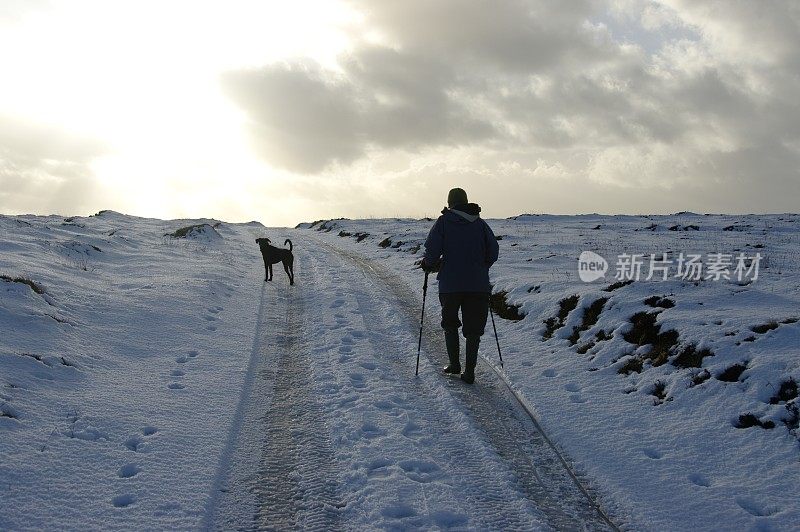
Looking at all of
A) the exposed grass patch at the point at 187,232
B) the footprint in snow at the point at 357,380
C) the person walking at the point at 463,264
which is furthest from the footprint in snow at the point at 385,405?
the exposed grass patch at the point at 187,232

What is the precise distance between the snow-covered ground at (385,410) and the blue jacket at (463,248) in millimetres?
1482

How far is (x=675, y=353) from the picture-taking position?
8.02 metres

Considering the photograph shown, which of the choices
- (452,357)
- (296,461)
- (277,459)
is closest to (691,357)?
(452,357)

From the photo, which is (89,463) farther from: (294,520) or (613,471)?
(613,471)

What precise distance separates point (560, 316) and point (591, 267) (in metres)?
4.33

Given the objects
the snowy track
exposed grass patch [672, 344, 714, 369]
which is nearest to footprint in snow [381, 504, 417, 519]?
the snowy track

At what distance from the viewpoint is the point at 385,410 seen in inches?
265

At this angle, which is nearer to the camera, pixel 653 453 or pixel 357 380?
pixel 653 453

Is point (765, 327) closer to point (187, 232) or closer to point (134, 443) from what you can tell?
point (134, 443)

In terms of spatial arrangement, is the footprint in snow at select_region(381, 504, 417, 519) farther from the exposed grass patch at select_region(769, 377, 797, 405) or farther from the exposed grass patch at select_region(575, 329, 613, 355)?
the exposed grass patch at select_region(575, 329, 613, 355)

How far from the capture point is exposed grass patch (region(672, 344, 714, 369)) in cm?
760

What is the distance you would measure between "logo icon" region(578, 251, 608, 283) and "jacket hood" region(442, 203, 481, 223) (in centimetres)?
623

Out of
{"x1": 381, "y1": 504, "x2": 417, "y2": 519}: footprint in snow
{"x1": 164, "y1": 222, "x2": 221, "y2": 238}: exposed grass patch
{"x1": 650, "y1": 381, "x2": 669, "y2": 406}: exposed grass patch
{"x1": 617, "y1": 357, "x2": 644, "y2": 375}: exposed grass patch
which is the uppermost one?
{"x1": 164, "y1": 222, "x2": 221, "y2": 238}: exposed grass patch

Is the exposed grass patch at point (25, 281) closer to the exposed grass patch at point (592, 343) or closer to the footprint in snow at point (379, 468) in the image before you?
the footprint in snow at point (379, 468)
